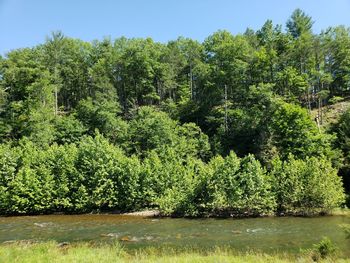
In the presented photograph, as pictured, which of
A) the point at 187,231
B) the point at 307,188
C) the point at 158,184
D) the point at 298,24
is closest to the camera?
the point at 187,231

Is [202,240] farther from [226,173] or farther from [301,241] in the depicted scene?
[226,173]

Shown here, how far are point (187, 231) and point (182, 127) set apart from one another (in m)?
35.0

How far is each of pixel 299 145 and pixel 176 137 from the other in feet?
62.5

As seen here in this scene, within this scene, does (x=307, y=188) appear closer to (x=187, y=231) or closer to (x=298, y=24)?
(x=187, y=231)

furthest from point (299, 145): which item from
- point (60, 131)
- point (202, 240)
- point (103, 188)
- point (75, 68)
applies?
point (75, 68)

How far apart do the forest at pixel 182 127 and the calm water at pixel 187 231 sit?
4541mm

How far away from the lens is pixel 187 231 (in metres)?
33.7

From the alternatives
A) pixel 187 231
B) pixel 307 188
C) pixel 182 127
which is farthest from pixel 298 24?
pixel 187 231

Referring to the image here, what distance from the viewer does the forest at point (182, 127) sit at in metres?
44.5

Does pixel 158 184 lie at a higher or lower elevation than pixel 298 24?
lower

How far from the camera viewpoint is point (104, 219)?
42969 mm

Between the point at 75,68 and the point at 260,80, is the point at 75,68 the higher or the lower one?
the higher one

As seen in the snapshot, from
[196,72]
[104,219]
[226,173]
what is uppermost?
[196,72]

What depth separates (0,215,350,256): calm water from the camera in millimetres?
27656
